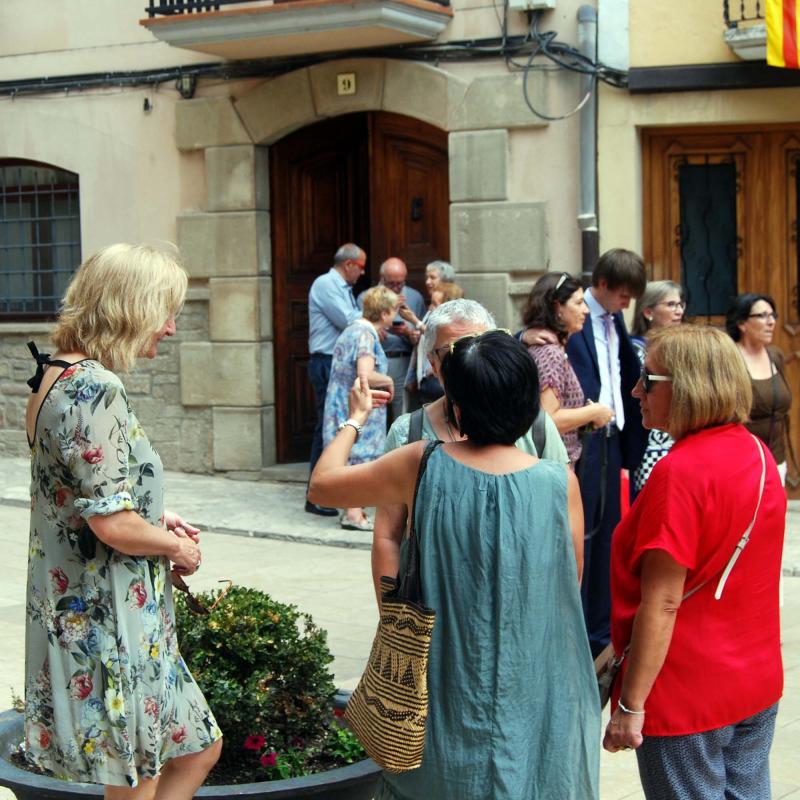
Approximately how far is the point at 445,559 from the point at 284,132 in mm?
9288

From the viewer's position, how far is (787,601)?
25.5ft

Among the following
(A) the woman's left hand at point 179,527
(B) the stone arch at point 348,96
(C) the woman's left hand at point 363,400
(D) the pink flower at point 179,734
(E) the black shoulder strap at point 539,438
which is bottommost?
(D) the pink flower at point 179,734

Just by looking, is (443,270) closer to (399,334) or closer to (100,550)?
(399,334)

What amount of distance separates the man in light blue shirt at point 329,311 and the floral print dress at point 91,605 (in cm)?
720

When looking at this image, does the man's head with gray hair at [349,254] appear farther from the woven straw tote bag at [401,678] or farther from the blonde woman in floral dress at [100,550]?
the woven straw tote bag at [401,678]

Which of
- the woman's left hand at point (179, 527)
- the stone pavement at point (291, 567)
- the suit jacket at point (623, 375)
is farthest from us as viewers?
the suit jacket at point (623, 375)

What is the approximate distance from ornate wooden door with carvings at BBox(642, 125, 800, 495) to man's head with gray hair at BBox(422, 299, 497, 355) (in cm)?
639

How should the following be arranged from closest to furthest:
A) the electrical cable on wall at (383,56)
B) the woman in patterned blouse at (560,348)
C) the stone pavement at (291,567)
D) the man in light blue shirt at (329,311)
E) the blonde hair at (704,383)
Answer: the blonde hair at (704,383) → the stone pavement at (291,567) → the woman in patterned blouse at (560,348) → the electrical cable on wall at (383,56) → the man in light blue shirt at (329,311)

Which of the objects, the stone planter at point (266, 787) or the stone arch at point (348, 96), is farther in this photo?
the stone arch at point (348, 96)

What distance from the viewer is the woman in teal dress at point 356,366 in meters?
9.61

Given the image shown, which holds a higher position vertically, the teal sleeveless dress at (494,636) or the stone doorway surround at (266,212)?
the stone doorway surround at (266,212)

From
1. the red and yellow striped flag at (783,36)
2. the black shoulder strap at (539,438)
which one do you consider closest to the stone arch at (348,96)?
the red and yellow striped flag at (783,36)

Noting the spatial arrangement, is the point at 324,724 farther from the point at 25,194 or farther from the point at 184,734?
the point at 25,194

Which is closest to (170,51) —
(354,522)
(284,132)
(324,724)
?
(284,132)
